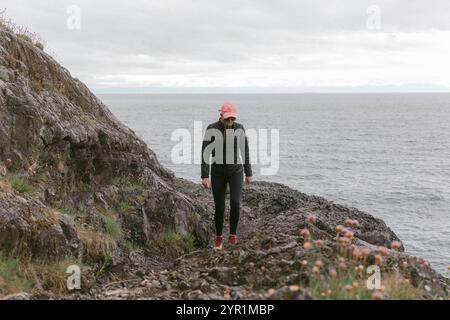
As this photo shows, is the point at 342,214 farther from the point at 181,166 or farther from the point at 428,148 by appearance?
the point at 428,148

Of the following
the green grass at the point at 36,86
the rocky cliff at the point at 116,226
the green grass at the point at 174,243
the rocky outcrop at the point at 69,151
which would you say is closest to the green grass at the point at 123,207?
the rocky cliff at the point at 116,226

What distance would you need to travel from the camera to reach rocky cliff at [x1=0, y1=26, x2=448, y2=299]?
328 inches

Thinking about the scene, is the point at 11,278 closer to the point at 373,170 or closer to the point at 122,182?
the point at 122,182

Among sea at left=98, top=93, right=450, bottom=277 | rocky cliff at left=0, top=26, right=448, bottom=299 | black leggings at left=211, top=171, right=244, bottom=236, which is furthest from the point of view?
sea at left=98, top=93, right=450, bottom=277

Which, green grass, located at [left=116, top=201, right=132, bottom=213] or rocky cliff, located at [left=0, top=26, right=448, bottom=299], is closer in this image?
rocky cliff, located at [left=0, top=26, right=448, bottom=299]

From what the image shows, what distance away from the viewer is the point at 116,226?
13.0 meters

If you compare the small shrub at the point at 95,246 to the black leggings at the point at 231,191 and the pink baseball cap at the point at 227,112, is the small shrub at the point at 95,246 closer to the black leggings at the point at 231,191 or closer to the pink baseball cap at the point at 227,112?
the black leggings at the point at 231,191

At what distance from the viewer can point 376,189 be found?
5062cm

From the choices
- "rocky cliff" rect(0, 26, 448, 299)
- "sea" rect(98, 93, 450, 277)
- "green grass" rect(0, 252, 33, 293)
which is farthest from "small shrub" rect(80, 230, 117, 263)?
"sea" rect(98, 93, 450, 277)

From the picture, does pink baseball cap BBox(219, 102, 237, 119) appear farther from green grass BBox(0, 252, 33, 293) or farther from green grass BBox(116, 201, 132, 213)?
green grass BBox(0, 252, 33, 293)

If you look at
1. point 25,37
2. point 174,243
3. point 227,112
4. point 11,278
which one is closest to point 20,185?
point 11,278

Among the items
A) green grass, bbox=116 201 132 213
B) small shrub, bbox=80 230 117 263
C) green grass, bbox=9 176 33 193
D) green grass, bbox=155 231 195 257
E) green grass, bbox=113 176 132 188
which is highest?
green grass, bbox=9 176 33 193

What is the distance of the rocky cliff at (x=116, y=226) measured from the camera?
27.3ft

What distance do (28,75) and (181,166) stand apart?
155ft
